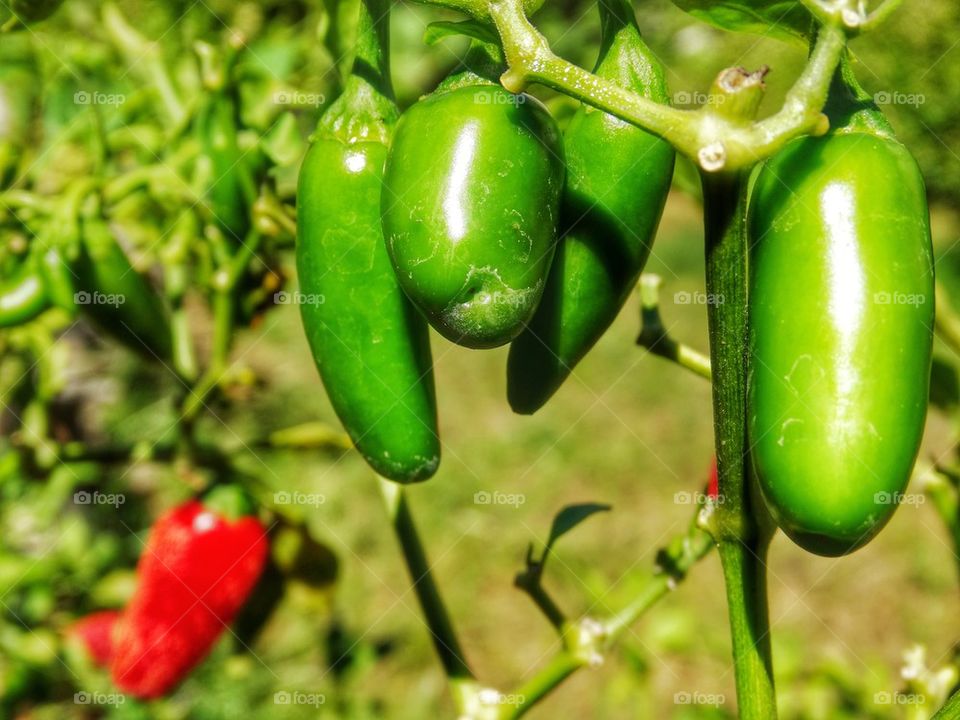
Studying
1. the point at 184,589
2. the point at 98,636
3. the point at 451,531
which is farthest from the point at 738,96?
the point at 451,531

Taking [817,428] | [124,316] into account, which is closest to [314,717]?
[124,316]

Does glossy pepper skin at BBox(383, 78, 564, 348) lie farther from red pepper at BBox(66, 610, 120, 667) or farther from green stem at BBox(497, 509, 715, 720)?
red pepper at BBox(66, 610, 120, 667)

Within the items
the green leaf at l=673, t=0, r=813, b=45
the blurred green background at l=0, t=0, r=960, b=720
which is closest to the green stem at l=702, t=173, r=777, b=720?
the green leaf at l=673, t=0, r=813, b=45

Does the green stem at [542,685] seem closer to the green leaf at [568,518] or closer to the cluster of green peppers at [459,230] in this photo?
the green leaf at [568,518]

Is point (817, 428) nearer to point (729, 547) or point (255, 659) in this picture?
point (729, 547)

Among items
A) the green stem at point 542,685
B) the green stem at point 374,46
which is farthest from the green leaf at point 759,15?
the green stem at point 542,685

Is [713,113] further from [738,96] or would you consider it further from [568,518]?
[568,518]
